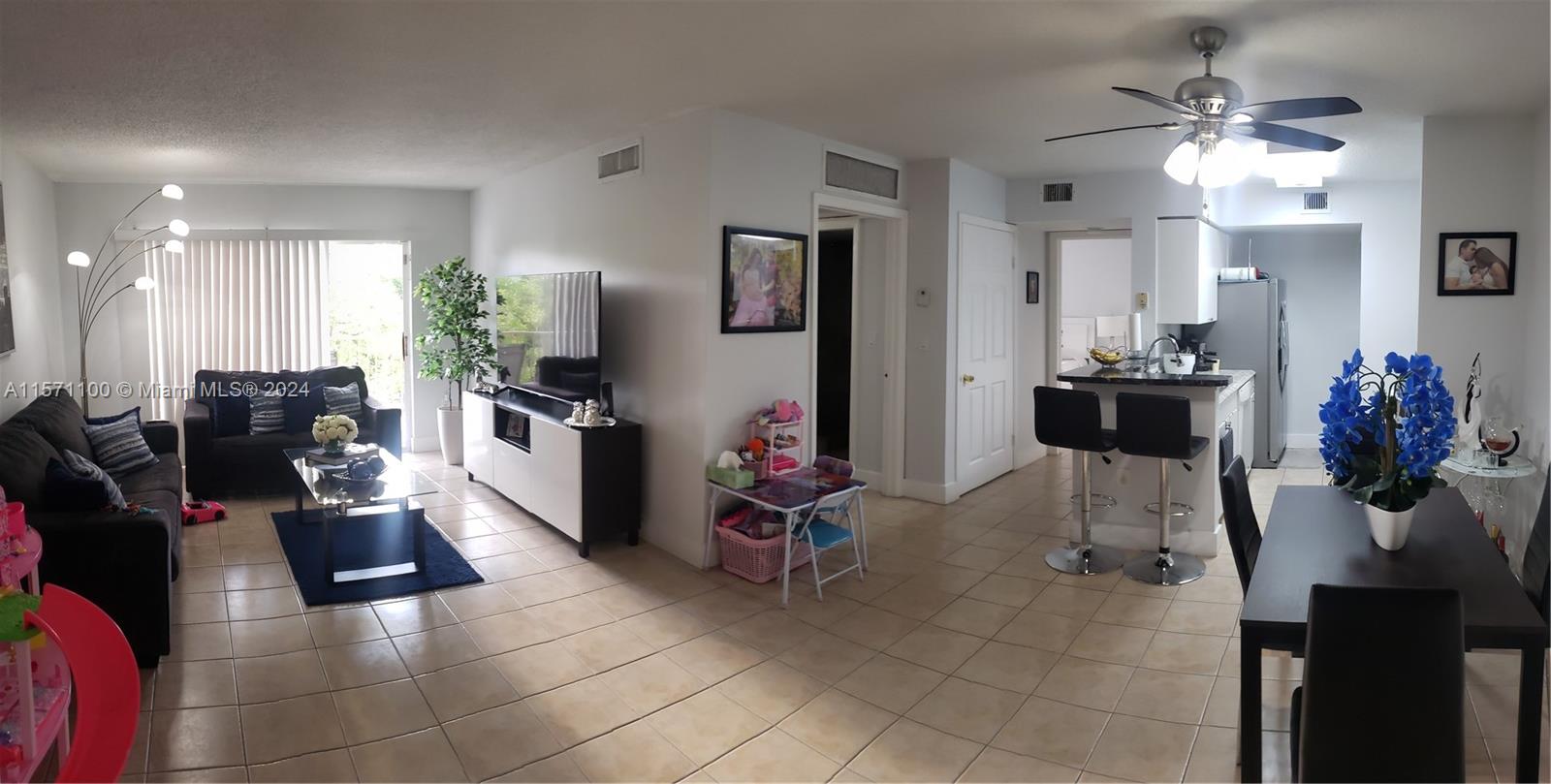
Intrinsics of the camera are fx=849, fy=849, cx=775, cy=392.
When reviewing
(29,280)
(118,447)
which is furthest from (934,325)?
(29,280)

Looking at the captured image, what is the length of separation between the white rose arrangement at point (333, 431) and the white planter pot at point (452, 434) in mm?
1972

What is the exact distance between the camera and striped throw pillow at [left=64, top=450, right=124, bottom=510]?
3398 millimetres

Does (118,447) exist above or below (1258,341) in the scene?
below

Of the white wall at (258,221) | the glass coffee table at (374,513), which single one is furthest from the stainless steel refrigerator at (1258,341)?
the white wall at (258,221)

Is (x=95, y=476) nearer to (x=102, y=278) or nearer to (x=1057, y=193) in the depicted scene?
(x=102, y=278)

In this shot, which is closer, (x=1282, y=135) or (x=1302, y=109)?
(x=1302, y=109)

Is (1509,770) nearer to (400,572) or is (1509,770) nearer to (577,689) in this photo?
(577,689)

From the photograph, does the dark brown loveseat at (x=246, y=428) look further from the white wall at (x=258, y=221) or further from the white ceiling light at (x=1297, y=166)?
the white ceiling light at (x=1297, y=166)

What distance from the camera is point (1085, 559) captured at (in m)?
4.38

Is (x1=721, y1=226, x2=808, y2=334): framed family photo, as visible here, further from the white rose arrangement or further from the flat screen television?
the white rose arrangement

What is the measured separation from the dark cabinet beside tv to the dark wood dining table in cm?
310

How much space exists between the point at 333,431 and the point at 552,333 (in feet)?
4.41

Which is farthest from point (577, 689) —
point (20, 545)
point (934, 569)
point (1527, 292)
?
point (1527, 292)

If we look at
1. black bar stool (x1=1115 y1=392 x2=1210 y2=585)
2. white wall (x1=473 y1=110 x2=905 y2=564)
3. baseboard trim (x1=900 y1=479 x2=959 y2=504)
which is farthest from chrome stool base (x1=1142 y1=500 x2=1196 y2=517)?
white wall (x1=473 y1=110 x2=905 y2=564)
